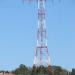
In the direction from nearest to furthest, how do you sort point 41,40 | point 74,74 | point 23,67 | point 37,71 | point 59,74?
point 41,40 < point 37,71 < point 59,74 < point 74,74 < point 23,67

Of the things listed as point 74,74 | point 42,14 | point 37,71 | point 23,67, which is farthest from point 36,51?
point 23,67

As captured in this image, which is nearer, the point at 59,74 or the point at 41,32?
the point at 41,32

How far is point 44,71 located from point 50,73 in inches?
80.0

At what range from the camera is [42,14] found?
60562mm

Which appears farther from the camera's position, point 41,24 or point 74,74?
point 74,74

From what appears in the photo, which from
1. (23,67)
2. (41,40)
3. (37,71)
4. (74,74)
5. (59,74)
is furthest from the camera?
(23,67)

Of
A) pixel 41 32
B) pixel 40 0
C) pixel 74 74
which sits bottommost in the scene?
pixel 74 74

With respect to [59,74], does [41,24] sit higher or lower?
higher

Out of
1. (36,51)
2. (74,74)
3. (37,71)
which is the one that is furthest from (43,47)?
(74,74)

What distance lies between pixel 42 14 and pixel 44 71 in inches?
628

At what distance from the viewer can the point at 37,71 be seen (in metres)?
71.7

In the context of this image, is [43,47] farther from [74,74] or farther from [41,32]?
[74,74]

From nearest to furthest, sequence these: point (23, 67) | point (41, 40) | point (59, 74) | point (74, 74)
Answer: point (41, 40), point (59, 74), point (74, 74), point (23, 67)

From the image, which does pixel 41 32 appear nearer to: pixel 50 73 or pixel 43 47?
pixel 43 47
